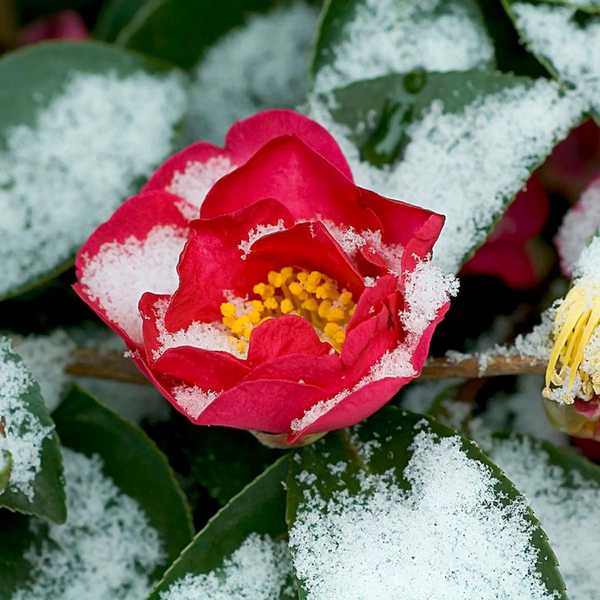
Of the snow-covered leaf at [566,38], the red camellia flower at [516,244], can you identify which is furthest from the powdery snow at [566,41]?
the red camellia flower at [516,244]

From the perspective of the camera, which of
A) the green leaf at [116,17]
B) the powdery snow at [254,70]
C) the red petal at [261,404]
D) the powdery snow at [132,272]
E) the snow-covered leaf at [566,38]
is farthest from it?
the green leaf at [116,17]

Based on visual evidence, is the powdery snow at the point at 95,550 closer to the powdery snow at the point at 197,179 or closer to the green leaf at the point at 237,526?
the green leaf at the point at 237,526

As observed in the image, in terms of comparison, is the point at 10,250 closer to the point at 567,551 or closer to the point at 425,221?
the point at 425,221

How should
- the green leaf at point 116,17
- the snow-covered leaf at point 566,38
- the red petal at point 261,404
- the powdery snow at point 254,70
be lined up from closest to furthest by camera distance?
1. the red petal at point 261,404
2. the snow-covered leaf at point 566,38
3. the powdery snow at point 254,70
4. the green leaf at point 116,17

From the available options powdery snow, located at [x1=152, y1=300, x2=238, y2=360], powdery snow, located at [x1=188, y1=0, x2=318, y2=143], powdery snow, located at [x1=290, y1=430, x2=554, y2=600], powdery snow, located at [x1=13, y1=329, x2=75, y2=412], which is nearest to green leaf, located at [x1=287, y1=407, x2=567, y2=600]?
powdery snow, located at [x1=290, y1=430, x2=554, y2=600]

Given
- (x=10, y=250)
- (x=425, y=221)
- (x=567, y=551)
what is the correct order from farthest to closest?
(x=10, y=250) < (x=567, y=551) < (x=425, y=221)

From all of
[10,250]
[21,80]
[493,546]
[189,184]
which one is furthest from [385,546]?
[21,80]

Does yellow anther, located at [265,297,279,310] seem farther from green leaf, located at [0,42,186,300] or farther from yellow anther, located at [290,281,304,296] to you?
green leaf, located at [0,42,186,300]
